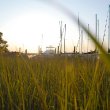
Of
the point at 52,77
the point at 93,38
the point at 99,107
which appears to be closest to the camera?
the point at 93,38

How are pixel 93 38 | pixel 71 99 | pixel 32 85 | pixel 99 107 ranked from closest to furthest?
pixel 93 38 < pixel 71 99 < pixel 99 107 < pixel 32 85

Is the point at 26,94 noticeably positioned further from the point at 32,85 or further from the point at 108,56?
the point at 108,56

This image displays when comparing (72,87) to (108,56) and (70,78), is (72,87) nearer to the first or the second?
(70,78)

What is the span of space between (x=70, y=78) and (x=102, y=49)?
1.17m

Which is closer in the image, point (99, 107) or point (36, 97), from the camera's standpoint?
point (99, 107)

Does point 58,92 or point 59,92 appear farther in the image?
point 58,92

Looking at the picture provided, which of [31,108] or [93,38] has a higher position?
[93,38]

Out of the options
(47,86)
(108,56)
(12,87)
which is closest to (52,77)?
(47,86)

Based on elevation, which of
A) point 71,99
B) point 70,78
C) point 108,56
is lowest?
point 71,99

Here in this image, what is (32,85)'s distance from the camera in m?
2.23

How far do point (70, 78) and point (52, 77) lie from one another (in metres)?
1.27

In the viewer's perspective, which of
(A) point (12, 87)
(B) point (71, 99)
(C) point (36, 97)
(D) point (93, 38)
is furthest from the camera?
(A) point (12, 87)

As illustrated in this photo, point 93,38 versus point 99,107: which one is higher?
point 93,38

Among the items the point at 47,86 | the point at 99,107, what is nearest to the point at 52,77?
the point at 47,86
